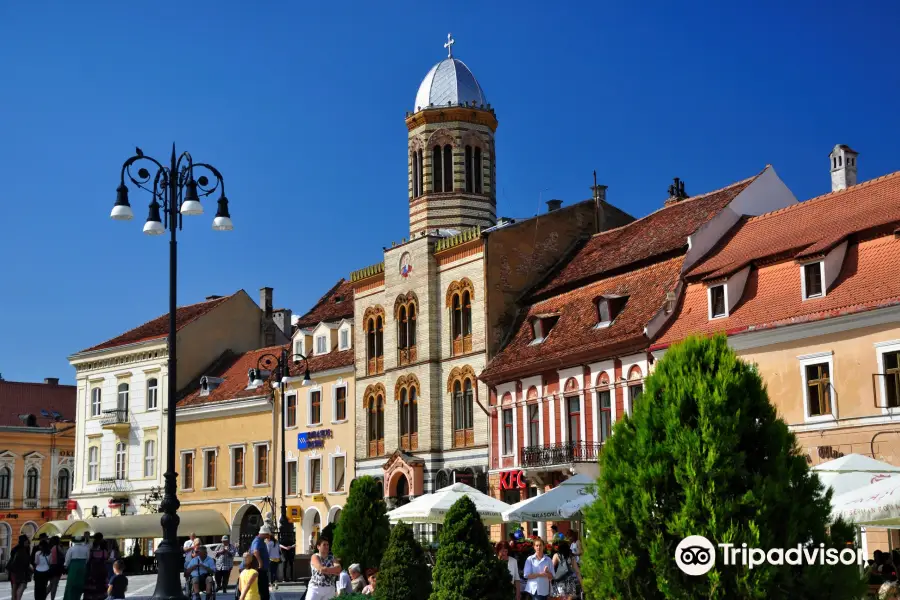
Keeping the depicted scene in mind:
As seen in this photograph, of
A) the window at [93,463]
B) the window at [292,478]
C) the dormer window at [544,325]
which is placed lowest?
the window at [292,478]

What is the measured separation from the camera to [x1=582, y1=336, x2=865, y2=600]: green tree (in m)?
11.0

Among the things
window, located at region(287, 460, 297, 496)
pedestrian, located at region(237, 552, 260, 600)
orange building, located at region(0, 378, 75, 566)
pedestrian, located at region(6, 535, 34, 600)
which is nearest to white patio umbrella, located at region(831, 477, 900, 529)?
pedestrian, located at region(237, 552, 260, 600)

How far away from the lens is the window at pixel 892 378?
27172 millimetres

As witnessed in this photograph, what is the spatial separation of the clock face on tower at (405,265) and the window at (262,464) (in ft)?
41.3

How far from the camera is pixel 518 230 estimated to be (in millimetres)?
44438

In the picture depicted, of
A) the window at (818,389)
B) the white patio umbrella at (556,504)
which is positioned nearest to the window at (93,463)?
the white patio umbrella at (556,504)

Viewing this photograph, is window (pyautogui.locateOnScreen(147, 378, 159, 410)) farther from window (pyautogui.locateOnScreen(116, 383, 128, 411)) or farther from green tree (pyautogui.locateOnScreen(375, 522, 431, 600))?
green tree (pyautogui.locateOnScreen(375, 522, 431, 600))

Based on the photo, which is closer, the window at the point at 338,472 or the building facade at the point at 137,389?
the window at the point at 338,472

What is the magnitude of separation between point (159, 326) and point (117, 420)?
17.0 ft

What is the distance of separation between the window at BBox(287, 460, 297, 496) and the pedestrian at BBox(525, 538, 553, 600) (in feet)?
114

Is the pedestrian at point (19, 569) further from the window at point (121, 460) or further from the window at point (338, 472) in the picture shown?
the window at point (121, 460)

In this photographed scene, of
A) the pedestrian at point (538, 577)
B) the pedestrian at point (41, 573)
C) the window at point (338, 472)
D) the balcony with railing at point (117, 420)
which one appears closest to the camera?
the pedestrian at point (538, 577)

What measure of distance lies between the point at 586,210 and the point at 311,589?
29811 mm

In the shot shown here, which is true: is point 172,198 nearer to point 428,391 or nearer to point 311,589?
point 311,589
